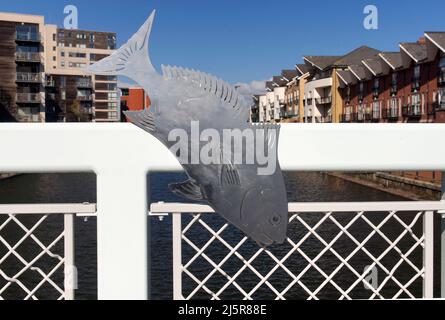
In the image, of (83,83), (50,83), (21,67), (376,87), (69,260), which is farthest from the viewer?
(83,83)

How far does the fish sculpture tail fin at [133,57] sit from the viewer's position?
2551 mm

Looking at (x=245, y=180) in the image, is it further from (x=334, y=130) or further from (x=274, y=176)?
(x=334, y=130)

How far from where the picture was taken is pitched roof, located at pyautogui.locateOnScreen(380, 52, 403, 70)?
98.9 feet

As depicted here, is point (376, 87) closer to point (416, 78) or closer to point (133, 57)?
point (416, 78)

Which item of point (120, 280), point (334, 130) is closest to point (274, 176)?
point (334, 130)

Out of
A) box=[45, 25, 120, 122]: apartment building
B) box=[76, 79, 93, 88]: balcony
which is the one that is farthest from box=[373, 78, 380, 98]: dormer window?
box=[76, 79, 93, 88]: balcony

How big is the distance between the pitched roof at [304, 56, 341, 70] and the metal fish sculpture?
41048mm

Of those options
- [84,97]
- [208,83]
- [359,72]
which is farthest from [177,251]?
[84,97]

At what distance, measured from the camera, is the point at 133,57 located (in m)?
2.56

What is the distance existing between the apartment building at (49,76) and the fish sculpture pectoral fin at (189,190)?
18719 mm

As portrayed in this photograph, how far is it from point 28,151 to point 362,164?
1.90 meters

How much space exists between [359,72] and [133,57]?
35.9 meters

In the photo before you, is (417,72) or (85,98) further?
(85,98)

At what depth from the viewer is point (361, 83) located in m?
35.8
